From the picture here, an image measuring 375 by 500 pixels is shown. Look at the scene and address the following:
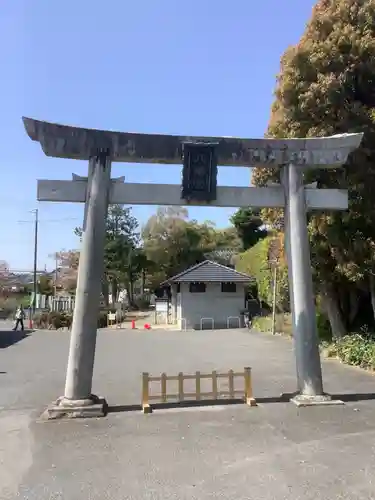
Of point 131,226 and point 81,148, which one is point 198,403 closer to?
point 81,148

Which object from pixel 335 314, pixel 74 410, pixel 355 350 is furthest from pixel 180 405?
pixel 335 314

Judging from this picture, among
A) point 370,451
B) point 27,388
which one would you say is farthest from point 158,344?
point 370,451

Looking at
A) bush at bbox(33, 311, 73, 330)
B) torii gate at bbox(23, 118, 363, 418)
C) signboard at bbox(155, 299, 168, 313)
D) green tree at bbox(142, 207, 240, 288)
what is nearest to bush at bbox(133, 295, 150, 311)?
green tree at bbox(142, 207, 240, 288)

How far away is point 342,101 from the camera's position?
13.8 meters

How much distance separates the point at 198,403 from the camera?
9.31 metres

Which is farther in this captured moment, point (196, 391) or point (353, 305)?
point (353, 305)

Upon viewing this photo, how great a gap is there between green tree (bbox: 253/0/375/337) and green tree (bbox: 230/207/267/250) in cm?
3132

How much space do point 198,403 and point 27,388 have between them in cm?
459

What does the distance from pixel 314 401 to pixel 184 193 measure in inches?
182

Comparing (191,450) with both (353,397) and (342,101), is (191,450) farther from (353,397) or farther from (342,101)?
(342,101)

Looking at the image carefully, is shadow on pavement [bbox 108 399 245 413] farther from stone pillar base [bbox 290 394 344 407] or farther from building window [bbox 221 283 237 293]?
building window [bbox 221 283 237 293]

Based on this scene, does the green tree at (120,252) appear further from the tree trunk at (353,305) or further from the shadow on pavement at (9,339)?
the tree trunk at (353,305)

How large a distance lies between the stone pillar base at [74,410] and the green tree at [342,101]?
8530 millimetres

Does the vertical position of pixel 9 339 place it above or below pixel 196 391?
above
